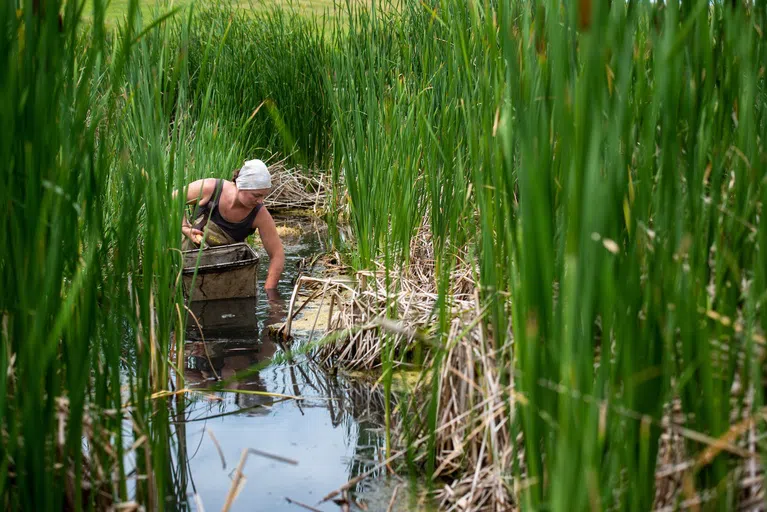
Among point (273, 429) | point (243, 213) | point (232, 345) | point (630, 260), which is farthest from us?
point (243, 213)

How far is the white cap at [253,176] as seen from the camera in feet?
18.5

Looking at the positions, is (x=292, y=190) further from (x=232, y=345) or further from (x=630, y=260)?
(x=630, y=260)

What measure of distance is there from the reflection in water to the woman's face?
1.39m

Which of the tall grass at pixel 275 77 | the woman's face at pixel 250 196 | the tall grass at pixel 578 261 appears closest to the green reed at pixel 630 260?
the tall grass at pixel 578 261

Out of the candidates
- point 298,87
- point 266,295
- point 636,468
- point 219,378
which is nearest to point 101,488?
point 636,468

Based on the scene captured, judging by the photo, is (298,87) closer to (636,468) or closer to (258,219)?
(258,219)

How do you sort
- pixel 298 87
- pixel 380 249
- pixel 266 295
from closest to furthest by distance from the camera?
pixel 380 249 < pixel 266 295 < pixel 298 87

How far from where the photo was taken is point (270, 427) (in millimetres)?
A: 3324

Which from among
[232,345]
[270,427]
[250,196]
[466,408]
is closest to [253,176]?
[250,196]

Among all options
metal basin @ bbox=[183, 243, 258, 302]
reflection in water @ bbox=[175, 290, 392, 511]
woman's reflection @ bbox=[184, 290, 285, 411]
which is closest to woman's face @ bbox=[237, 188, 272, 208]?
metal basin @ bbox=[183, 243, 258, 302]

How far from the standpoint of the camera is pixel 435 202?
3.67 m

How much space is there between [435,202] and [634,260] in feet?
7.65

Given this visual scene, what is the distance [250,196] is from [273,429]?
2746mm

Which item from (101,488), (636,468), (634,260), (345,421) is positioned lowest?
(345,421)
